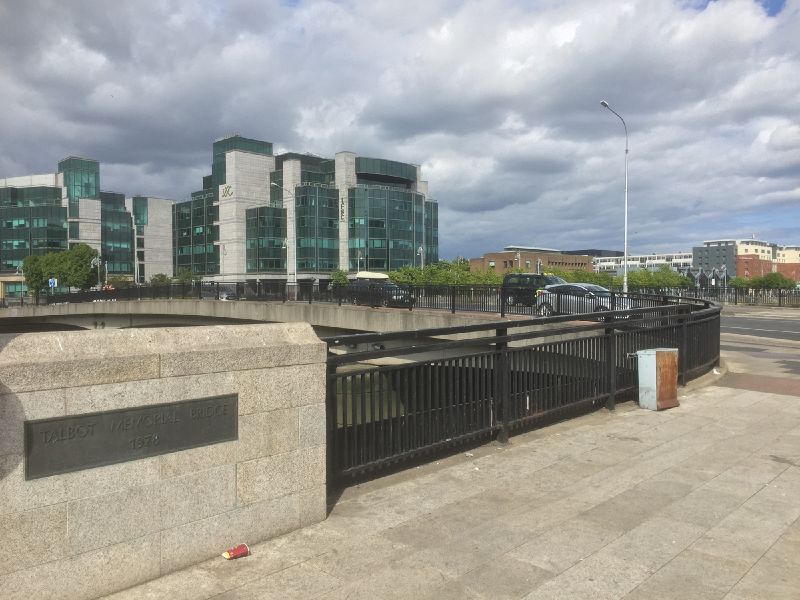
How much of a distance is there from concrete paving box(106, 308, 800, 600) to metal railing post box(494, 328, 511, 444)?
0.19 metres

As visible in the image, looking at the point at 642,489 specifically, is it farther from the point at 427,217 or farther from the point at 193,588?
the point at 427,217

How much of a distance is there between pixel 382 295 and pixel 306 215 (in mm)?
77572

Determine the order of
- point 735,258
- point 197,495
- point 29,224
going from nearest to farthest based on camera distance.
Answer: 1. point 197,495
2. point 29,224
3. point 735,258

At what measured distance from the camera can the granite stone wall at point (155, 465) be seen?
308cm

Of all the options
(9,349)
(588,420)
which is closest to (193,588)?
(9,349)

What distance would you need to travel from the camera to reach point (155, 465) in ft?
11.6

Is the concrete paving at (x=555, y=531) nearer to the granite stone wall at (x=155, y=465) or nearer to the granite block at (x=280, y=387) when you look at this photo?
the granite stone wall at (x=155, y=465)

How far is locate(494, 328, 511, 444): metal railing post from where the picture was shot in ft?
21.1

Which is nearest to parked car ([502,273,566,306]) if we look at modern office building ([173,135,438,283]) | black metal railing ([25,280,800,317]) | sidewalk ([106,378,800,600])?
black metal railing ([25,280,800,317])

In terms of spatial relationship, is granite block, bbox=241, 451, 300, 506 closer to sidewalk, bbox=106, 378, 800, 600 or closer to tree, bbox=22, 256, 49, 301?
sidewalk, bbox=106, 378, 800, 600

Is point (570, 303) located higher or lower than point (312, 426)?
higher

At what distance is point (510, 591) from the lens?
345 centimetres

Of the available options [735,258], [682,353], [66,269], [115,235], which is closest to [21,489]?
[682,353]

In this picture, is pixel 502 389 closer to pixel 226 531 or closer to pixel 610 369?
pixel 610 369
